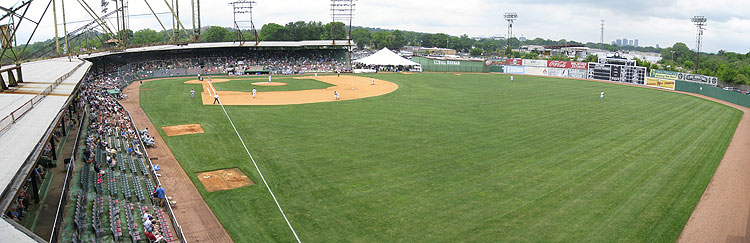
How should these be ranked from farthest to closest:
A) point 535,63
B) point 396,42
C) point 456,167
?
point 396,42 → point 535,63 → point 456,167

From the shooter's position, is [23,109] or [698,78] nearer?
[23,109]

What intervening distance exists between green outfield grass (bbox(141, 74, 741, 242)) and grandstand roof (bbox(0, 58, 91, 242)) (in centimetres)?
560

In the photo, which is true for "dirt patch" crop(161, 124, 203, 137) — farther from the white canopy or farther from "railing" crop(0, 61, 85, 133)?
the white canopy

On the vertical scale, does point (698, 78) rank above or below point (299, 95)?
above

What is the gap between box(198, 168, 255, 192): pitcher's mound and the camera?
18.1m

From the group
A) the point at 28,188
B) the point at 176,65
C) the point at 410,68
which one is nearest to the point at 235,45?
the point at 176,65

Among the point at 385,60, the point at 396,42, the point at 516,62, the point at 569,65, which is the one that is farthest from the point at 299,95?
the point at 396,42

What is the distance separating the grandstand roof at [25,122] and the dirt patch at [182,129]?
17.9 feet

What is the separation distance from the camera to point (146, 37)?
5950 inches

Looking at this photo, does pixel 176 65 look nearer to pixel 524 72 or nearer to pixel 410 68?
pixel 410 68

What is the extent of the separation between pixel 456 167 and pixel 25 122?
16022mm

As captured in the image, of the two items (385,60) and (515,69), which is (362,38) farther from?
(515,69)

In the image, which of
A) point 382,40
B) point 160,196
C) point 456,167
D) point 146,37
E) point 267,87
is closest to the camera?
point 160,196

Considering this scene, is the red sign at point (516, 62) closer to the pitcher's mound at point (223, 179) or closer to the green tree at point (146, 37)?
the pitcher's mound at point (223, 179)
